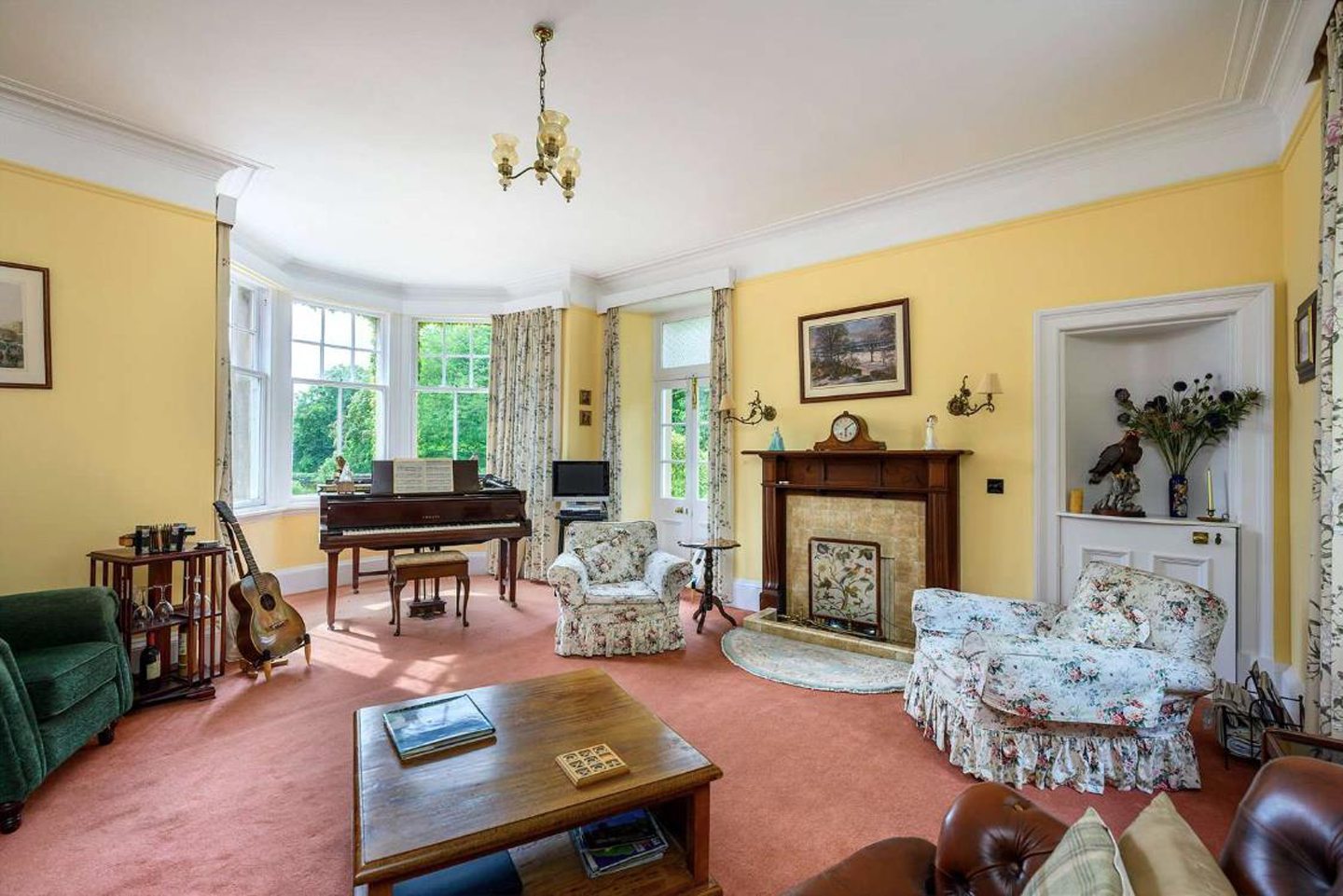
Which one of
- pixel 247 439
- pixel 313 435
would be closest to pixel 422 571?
pixel 247 439

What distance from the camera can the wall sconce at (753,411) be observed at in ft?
16.3

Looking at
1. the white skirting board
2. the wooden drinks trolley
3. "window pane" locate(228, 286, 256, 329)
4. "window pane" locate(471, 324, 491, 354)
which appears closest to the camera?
the wooden drinks trolley

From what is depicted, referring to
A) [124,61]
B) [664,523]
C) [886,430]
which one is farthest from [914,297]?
[124,61]

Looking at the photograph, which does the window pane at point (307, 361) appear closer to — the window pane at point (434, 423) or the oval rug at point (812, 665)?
the window pane at point (434, 423)

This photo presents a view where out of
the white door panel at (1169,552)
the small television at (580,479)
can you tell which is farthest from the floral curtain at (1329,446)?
the small television at (580,479)

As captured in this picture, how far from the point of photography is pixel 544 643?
13.6 ft

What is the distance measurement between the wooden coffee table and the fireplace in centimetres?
261

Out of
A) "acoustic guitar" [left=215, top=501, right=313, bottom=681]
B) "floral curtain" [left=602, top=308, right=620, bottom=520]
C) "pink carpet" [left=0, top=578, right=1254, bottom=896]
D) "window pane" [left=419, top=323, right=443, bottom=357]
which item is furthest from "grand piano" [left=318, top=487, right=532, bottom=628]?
"window pane" [left=419, top=323, right=443, bottom=357]

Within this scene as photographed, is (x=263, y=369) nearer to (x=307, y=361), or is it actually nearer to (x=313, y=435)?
(x=307, y=361)

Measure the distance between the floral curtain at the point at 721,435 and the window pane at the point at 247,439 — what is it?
13.3 ft

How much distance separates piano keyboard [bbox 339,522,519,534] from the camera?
14.9 feet

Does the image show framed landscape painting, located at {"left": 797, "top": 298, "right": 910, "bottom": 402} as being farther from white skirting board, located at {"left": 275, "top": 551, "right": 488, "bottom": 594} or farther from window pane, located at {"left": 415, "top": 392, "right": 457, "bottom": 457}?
window pane, located at {"left": 415, "top": 392, "right": 457, "bottom": 457}

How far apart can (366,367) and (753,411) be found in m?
4.14

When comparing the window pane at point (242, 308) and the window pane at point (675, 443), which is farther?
the window pane at point (675, 443)
